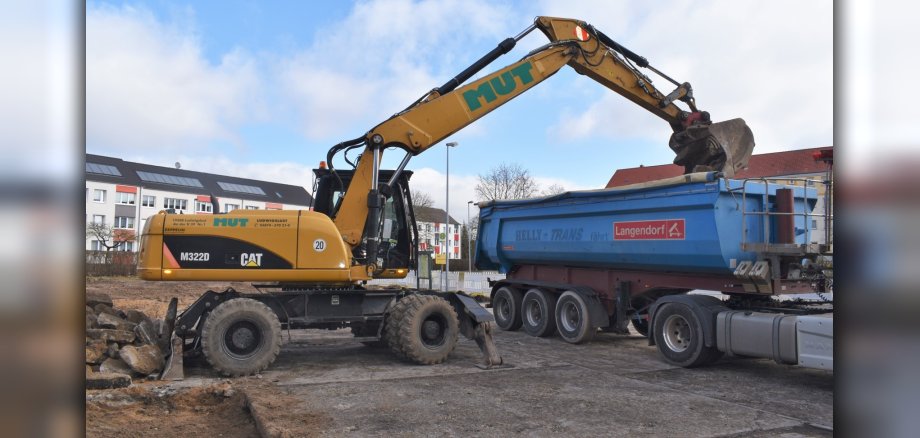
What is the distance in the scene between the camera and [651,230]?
9.94m

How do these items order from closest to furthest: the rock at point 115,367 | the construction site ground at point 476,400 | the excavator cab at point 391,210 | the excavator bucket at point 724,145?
the construction site ground at point 476,400
the rock at point 115,367
the excavator cab at point 391,210
the excavator bucket at point 724,145

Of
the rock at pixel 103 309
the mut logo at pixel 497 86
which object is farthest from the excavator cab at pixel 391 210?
the rock at pixel 103 309

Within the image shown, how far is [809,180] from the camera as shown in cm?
920

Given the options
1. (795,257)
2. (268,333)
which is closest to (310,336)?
(268,333)

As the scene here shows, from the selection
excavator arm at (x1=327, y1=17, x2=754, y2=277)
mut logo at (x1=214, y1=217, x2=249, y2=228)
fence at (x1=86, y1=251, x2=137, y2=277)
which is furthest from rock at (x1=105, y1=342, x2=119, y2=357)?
fence at (x1=86, y1=251, x2=137, y2=277)

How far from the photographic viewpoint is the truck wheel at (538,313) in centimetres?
1236

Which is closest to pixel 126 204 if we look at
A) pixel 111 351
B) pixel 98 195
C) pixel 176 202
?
pixel 98 195

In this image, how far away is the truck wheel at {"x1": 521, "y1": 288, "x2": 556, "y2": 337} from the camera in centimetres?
1236

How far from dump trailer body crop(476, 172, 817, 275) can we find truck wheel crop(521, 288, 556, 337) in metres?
0.71

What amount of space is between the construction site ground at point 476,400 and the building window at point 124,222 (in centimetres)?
5352

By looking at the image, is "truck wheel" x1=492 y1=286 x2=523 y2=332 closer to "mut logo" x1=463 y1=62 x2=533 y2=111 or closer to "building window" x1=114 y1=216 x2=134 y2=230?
"mut logo" x1=463 y1=62 x2=533 y2=111

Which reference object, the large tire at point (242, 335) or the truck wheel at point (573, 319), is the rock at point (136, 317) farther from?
the truck wheel at point (573, 319)

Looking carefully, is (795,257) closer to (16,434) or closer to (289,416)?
(289,416)

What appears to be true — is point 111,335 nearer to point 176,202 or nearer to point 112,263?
point 112,263
